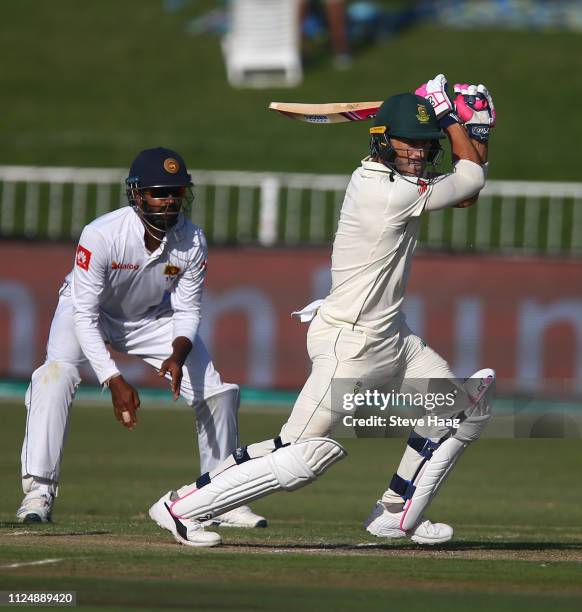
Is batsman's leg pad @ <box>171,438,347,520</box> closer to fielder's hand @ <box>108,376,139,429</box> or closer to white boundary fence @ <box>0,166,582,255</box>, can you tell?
fielder's hand @ <box>108,376,139,429</box>

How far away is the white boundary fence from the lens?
1642 cm

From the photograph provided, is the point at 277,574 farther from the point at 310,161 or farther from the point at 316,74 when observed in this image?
the point at 316,74

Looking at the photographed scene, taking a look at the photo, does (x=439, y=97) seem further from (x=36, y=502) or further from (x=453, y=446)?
(x=36, y=502)

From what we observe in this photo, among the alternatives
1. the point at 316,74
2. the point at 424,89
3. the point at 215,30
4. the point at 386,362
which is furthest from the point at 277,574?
the point at 215,30

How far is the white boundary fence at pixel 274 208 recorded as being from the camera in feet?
53.9

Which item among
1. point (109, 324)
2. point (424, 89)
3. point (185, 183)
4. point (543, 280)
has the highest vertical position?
point (424, 89)

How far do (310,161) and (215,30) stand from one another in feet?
22.3

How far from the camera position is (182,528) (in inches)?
256

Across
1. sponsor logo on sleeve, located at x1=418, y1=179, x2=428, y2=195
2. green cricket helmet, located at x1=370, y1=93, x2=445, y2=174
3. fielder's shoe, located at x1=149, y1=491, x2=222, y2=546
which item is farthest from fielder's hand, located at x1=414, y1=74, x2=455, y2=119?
fielder's shoe, located at x1=149, y1=491, x2=222, y2=546

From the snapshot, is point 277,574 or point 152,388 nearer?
point 277,574

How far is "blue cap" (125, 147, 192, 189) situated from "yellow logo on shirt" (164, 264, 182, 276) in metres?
0.59

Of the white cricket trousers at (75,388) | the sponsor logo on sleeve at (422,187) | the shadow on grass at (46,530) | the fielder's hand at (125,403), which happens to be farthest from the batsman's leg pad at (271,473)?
the white cricket trousers at (75,388)

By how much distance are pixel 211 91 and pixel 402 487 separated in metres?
19.6

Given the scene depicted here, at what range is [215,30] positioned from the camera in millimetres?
28438
